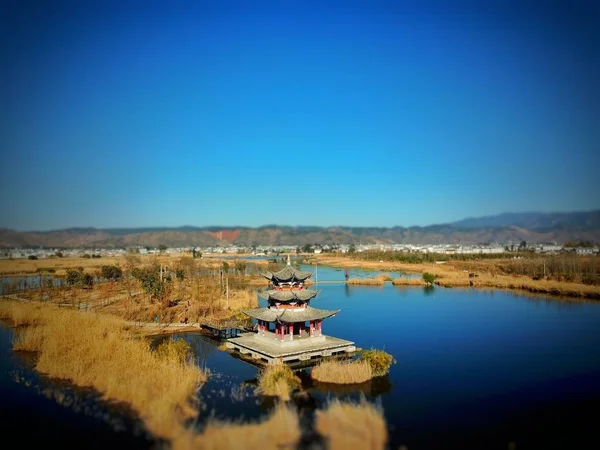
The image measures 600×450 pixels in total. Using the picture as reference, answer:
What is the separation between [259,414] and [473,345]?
19307 mm

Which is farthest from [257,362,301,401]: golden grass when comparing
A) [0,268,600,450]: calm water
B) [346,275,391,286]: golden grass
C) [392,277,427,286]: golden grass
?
[346,275,391,286]: golden grass

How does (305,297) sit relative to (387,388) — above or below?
above

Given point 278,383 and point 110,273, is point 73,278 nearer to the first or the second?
point 110,273

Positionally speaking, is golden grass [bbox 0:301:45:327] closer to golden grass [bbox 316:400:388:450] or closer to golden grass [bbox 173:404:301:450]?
golden grass [bbox 173:404:301:450]

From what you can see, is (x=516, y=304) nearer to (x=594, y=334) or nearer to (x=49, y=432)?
(x=594, y=334)

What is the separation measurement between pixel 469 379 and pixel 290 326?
9834 millimetres

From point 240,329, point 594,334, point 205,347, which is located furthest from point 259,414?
point 594,334

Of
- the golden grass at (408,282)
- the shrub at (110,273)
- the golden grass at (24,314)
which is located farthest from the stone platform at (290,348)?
the shrub at (110,273)

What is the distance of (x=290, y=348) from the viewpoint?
27.3 metres

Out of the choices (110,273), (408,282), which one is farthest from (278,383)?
(110,273)

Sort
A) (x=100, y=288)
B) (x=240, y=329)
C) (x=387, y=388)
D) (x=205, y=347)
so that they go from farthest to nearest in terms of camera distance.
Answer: (x=100, y=288)
(x=240, y=329)
(x=205, y=347)
(x=387, y=388)

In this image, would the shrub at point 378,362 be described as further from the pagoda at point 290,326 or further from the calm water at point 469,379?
the pagoda at point 290,326

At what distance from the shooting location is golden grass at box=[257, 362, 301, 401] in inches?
848

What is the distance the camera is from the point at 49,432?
1817cm
